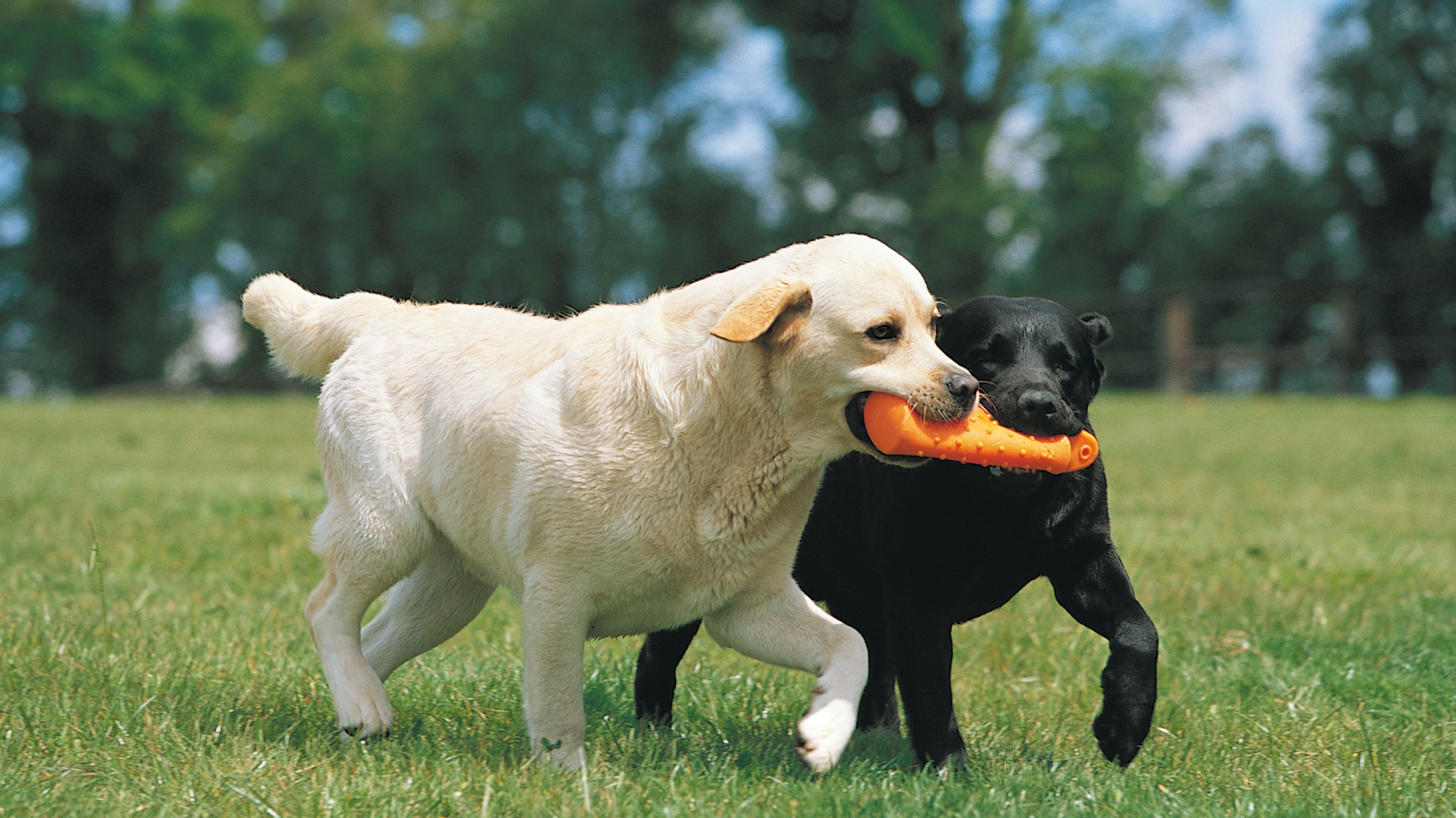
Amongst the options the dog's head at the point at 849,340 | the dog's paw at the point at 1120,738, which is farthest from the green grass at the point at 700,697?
the dog's head at the point at 849,340

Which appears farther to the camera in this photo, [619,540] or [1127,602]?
[1127,602]

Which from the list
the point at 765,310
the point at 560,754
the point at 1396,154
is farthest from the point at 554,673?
the point at 1396,154

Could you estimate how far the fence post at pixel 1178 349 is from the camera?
21266mm

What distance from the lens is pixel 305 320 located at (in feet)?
13.7

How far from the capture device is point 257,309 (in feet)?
14.0

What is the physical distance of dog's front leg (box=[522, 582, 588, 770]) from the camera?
324cm

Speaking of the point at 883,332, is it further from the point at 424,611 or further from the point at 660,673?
the point at 424,611

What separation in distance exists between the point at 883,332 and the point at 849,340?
9 centimetres

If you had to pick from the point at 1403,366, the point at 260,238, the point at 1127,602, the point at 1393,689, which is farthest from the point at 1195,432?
the point at 260,238

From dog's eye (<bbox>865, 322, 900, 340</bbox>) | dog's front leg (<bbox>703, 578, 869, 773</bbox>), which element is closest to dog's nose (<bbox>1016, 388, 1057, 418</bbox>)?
dog's eye (<bbox>865, 322, 900, 340</bbox>)

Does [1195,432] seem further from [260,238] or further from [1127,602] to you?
[260,238]

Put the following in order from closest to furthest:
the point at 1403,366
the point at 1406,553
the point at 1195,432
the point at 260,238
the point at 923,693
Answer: the point at 923,693 → the point at 1406,553 → the point at 1195,432 → the point at 1403,366 → the point at 260,238

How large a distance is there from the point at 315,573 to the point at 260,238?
3505cm

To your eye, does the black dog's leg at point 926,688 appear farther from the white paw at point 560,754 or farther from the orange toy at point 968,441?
the white paw at point 560,754
